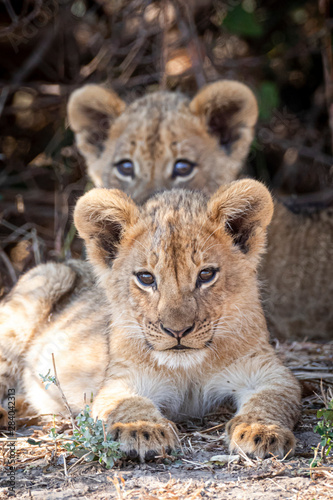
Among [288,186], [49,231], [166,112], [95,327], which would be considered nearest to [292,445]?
[95,327]

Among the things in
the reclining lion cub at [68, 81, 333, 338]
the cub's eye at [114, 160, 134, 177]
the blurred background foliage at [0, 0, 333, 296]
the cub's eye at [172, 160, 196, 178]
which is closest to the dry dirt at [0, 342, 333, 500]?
the reclining lion cub at [68, 81, 333, 338]

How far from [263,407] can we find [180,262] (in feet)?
2.28

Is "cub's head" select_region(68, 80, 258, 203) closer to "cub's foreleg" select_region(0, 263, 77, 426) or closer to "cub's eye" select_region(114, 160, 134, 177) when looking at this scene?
"cub's eye" select_region(114, 160, 134, 177)

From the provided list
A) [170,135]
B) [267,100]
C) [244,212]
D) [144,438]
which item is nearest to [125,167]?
[170,135]

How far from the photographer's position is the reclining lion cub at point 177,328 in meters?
2.78

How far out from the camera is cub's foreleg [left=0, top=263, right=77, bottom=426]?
12.7ft

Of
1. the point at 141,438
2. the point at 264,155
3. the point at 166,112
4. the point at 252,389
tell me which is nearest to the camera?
the point at 141,438

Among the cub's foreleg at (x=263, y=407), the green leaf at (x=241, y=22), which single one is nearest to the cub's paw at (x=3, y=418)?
the cub's foreleg at (x=263, y=407)

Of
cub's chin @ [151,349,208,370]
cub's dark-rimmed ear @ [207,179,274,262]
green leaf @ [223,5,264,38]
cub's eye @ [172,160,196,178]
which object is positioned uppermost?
green leaf @ [223,5,264,38]

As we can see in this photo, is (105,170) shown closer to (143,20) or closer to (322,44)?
(143,20)

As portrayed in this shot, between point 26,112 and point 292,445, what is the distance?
204 inches

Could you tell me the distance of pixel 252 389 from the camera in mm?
3098

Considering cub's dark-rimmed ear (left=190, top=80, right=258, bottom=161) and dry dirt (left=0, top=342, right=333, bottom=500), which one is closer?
dry dirt (left=0, top=342, right=333, bottom=500)

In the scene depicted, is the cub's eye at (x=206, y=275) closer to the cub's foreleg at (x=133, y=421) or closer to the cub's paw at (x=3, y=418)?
the cub's foreleg at (x=133, y=421)
